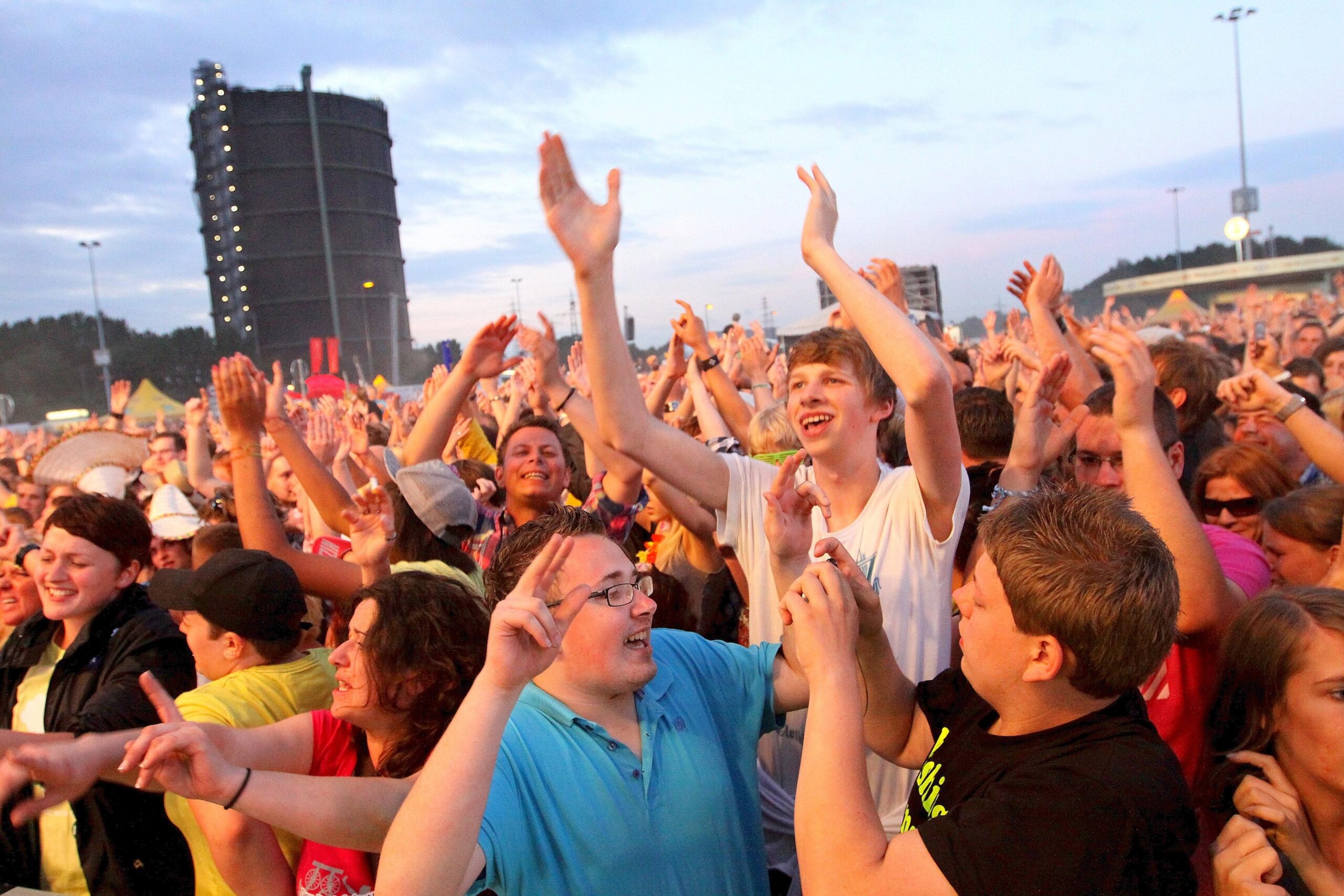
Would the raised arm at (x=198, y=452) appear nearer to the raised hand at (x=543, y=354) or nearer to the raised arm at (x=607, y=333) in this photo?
the raised hand at (x=543, y=354)

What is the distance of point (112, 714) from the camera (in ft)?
7.75

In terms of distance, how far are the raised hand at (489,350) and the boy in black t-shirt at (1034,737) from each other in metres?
2.47

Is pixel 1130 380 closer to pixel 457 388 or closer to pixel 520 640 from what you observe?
pixel 520 640

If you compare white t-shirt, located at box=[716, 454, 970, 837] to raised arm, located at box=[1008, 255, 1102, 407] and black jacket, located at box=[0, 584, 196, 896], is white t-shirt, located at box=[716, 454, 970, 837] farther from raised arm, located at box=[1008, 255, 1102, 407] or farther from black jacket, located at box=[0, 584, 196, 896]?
raised arm, located at box=[1008, 255, 1102, 407]

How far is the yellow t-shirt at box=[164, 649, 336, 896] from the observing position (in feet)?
6.93

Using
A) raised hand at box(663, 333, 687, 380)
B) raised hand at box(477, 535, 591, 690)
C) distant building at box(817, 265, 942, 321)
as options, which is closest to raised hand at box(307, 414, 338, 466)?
raised hand at box(663, 333, 687, 380)

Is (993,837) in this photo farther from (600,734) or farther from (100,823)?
(100,823)

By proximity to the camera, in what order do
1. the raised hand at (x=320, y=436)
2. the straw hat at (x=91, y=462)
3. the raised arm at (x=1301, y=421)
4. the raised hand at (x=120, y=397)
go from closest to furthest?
1. the raised arm at (x=1301, y=421)
2. the raised hand at (x=320, y=436)
3. the straw hat at (x=91, y=462)
4. the raised hand at (x=120, y=397)

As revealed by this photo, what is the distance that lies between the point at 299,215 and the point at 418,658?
3757cm

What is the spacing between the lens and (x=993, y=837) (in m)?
1.33

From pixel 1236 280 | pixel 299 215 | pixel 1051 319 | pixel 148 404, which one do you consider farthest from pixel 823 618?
pixel 1236 280

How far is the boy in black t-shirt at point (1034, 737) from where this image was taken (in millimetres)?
1317

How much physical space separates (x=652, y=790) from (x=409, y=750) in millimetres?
617

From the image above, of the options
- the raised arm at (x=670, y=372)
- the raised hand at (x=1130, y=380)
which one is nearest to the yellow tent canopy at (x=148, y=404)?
the raised arm at (x=670, y=372)
